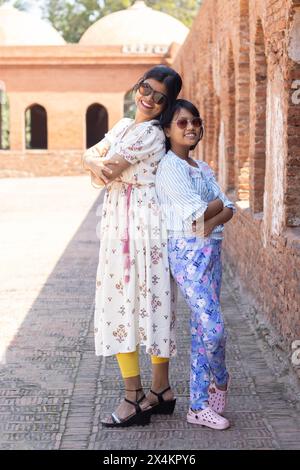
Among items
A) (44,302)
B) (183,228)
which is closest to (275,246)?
(183,228)

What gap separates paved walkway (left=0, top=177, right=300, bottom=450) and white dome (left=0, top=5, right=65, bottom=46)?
24.0 meters

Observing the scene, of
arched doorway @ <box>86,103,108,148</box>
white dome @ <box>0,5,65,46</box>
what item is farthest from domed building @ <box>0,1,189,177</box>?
arched doorway @ <box>86,103,108,148</box>

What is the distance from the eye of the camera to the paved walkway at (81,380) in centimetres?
409

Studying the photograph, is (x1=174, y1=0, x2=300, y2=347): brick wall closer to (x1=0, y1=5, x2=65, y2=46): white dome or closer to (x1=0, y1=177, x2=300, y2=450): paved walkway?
(x1=0, y1=177, x2=300, y2=450): paved walkway

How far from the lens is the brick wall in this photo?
5539 mm

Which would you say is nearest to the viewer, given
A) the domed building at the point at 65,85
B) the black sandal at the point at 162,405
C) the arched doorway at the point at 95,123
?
the black sandal at the point at 162,405

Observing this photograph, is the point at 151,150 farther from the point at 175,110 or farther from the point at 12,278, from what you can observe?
the point at 12,278

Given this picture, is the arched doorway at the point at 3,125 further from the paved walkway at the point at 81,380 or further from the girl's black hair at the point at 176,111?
the girl's black hair at the point at 176,111

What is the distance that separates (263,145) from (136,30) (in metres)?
25.7

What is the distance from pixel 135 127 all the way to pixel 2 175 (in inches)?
990

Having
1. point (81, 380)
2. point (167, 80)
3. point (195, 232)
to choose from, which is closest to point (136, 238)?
point (195, 232)

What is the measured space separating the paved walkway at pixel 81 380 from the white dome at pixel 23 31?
2404 cm

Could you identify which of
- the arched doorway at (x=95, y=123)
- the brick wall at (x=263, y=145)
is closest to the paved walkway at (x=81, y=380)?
the brick wall at (x=263, y=145)

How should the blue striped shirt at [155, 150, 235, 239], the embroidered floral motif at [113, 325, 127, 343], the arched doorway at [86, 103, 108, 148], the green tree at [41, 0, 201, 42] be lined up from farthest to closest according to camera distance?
the green tree at [41, 0, 201, 42]
the arched doorway at [86, 103, 108, 148]
the embroidered floral motif at [113, 325, 127, 343]
the blue striped shirt at [155, 150, 235, 239]
